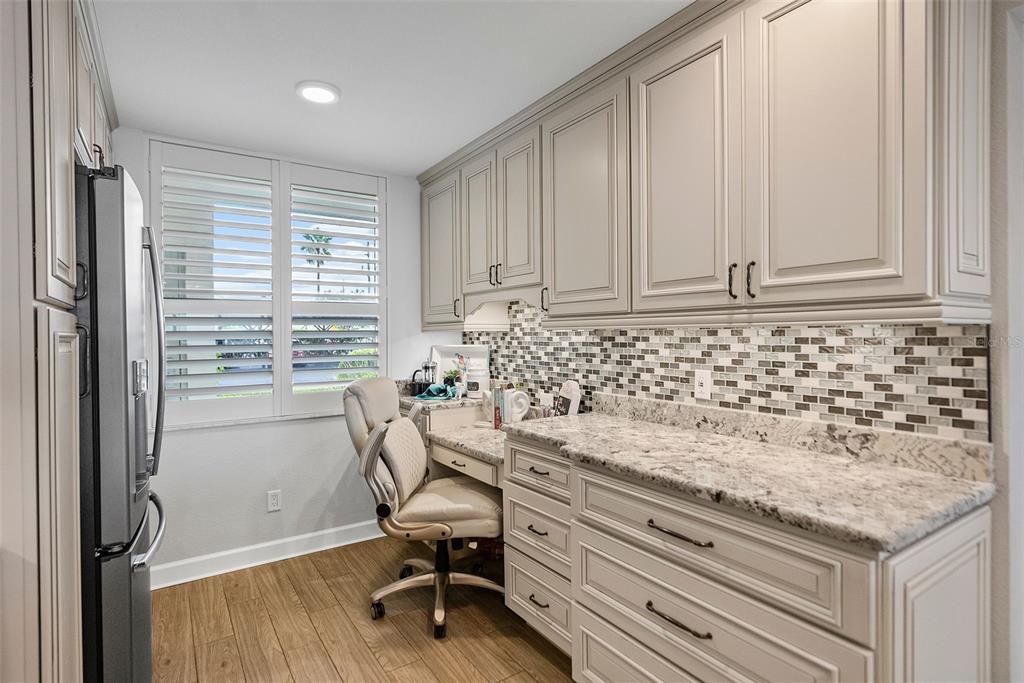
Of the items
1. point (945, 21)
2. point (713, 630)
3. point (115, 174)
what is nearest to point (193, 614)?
point (115, 174)

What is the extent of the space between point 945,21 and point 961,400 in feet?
3.08

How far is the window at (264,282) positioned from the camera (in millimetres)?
2820

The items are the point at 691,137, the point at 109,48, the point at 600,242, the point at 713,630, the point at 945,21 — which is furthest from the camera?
the point at 600,242

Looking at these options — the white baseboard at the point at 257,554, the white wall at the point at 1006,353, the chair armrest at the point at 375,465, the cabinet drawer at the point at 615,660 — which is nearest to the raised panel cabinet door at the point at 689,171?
the white wall at the point at 1006,353

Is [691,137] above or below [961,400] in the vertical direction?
above

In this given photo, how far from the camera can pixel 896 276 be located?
1254mm

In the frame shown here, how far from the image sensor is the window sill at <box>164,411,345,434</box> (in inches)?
111

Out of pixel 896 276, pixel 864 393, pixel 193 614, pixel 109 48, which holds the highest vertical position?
pixel 109 48

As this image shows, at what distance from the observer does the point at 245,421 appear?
2.99 metres

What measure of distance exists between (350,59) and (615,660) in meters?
2.34

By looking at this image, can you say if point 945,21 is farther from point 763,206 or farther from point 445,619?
point 445,619

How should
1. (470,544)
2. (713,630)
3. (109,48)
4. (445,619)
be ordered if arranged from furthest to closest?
(470,544) → (445,619) → (109,48) → (713,630)

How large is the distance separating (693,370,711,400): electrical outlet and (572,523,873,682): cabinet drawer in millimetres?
739

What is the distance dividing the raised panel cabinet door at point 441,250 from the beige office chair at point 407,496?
88 cm
